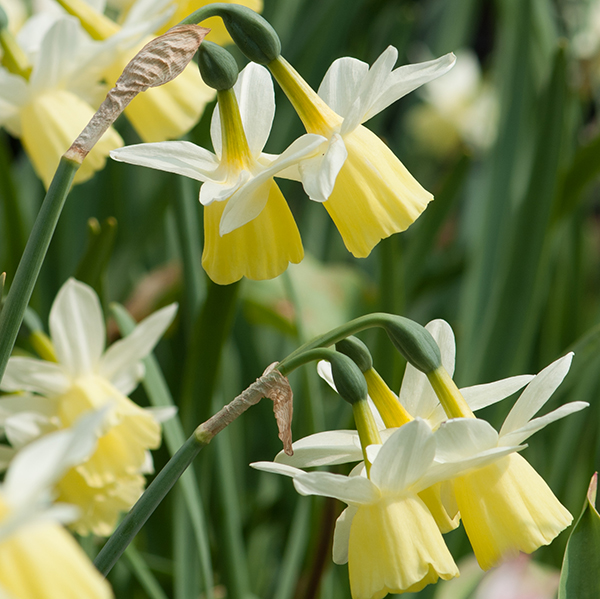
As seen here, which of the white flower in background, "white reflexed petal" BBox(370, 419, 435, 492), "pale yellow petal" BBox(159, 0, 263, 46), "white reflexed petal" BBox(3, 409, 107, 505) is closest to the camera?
"white reflexed petal" BBox(3, 409, 107, 505)

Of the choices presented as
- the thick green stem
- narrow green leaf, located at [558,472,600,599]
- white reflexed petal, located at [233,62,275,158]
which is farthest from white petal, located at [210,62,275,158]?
narrow green leaf, located at [558,472,600,599]

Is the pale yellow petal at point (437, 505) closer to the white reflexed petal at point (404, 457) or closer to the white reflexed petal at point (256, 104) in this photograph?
the white reflexed petal at point (404, 457)

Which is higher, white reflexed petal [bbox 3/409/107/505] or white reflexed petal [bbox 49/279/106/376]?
white reflexed petal [bbox 3/409/107/505]

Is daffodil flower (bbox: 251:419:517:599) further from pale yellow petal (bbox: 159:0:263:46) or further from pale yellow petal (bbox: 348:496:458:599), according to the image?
pale yellow petal (bbox: 159:0:263:46)

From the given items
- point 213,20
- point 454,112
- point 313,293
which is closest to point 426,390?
point 213,20

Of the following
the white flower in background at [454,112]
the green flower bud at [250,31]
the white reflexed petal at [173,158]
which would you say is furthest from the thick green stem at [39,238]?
the white flower in background at [454,112]

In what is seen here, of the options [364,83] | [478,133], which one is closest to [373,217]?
[364,83]

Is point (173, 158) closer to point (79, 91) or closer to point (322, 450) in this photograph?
point (322, 450)
